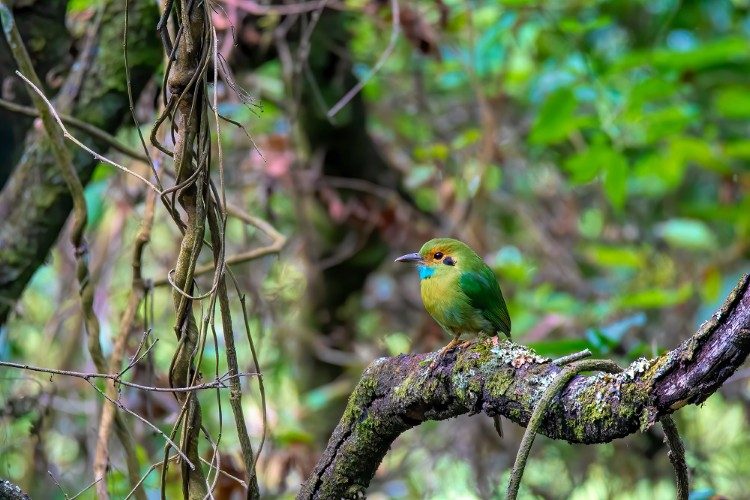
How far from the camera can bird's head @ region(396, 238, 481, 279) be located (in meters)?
2.95

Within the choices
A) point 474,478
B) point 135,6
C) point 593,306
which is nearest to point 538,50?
point 593,306

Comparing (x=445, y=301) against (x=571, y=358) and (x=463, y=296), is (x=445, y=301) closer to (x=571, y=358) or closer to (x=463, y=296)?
(x=463, y=296)

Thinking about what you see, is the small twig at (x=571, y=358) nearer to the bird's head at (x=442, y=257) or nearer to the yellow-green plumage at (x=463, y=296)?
the yellow-green plumage at (x=463, y=296)

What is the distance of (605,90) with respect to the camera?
468cm

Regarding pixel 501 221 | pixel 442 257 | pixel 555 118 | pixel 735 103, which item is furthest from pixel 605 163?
pixel 501 221

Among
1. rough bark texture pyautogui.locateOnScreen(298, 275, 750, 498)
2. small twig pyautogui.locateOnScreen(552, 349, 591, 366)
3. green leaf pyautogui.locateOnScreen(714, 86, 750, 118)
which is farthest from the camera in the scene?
green leaf pyautogui.locateOnScreen(714, 86, 750, 118)

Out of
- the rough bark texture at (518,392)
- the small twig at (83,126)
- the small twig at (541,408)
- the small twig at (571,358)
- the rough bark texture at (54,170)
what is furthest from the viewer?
the rough bark texture at (54,170)

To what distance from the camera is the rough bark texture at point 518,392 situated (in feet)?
4.73

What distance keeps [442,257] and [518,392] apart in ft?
4.19

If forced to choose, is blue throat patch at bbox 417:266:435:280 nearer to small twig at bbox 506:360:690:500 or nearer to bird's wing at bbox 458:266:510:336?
bird's wing at bbox 458:266:510:336

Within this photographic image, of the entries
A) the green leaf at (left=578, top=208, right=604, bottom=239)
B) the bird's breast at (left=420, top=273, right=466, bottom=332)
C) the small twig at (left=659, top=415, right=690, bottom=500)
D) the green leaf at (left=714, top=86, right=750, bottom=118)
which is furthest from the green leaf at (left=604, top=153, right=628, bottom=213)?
the small twig at (left=659, top=415, right=690, bottom=500)

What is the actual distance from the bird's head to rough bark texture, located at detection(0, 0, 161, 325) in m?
1.05

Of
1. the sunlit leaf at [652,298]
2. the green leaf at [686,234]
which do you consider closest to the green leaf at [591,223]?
the green leaf at [686,234]

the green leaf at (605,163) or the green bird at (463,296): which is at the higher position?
the green leaf at (605,163)
